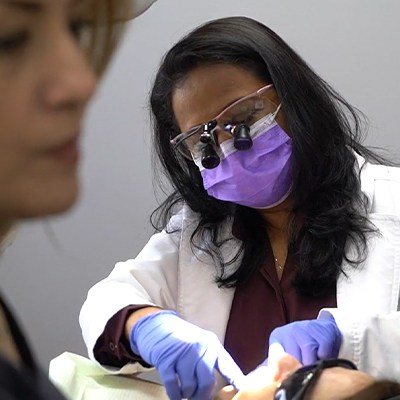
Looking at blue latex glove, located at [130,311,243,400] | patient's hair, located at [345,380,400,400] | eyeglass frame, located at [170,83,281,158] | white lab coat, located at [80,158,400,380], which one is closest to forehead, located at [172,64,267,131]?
eyeglass frame, located at [170,83,281,158]

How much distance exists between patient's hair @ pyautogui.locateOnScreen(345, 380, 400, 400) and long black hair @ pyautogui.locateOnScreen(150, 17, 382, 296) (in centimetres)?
82

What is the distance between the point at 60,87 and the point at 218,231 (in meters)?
1.18

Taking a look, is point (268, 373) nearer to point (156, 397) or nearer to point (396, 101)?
point (156, 397)

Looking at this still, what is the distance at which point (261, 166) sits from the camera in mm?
1489

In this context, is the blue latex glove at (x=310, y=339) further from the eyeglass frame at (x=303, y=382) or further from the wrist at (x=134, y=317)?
the eyeglass frame at (x=303, y=382)

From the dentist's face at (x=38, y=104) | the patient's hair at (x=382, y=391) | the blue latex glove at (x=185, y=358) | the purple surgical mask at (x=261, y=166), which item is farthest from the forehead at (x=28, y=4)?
the purple surgical mask at (x=261, y=166)

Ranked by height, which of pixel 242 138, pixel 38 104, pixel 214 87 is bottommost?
pixel 242 138

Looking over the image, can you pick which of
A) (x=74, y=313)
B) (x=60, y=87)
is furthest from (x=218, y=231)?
(x=60, y=87)

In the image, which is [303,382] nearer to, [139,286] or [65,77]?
[65,77]

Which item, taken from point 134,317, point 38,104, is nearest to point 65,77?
point 38,104

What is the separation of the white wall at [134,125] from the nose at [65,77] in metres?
1.48

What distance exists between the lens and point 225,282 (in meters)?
1.55

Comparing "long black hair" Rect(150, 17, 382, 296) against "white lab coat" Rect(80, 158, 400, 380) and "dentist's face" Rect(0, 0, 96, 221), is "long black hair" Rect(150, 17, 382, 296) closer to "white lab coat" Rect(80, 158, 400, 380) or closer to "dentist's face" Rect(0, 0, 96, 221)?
"white lab coat" Rect(80, 158, 400, 380)

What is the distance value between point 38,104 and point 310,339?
0.91 m
